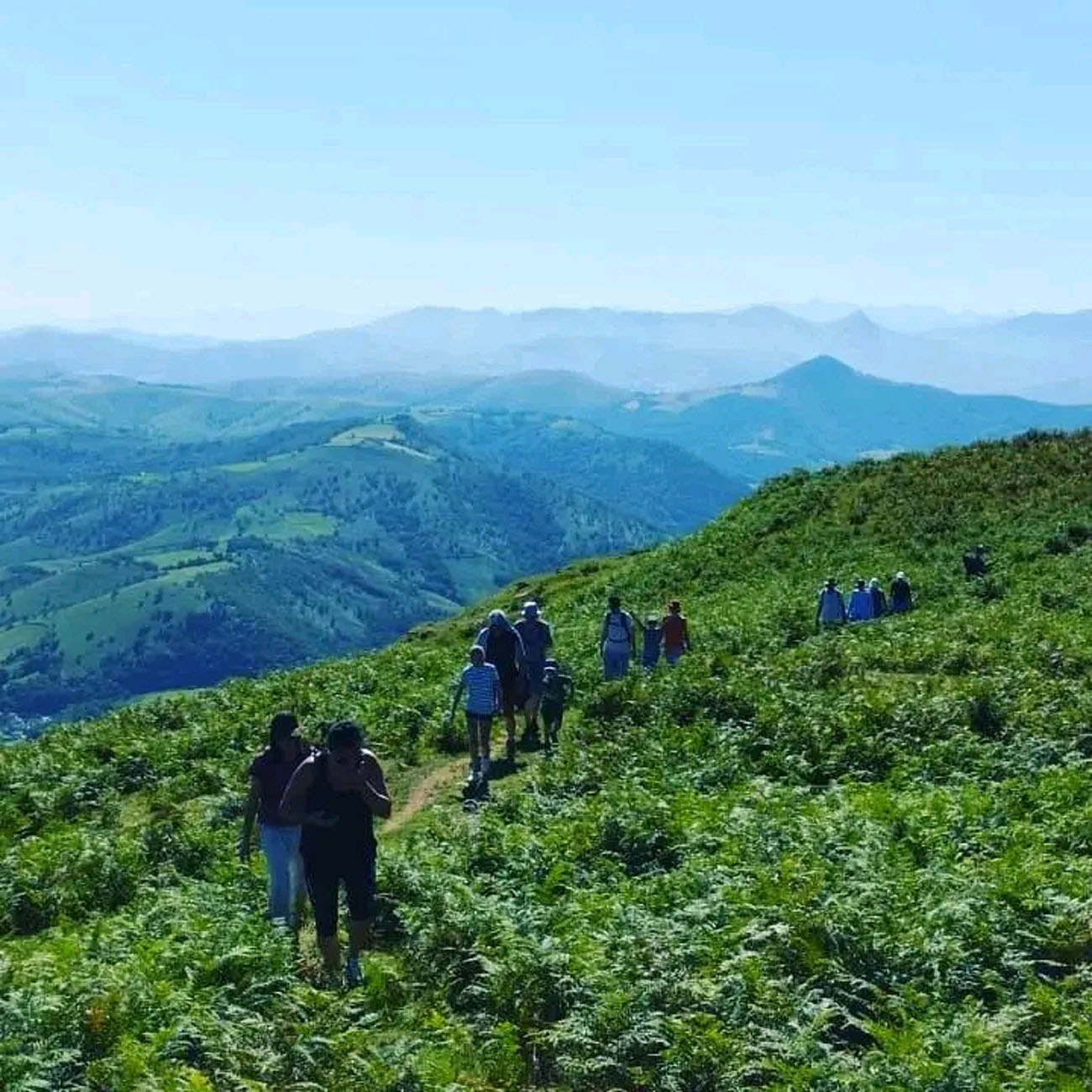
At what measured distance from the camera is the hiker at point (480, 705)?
60.7 feet

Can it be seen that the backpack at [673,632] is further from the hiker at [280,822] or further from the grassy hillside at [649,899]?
the hiker at [280,822]

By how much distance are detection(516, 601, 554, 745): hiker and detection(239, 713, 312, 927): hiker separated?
8175 millimetres

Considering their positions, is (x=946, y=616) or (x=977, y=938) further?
(x=946, y=616)

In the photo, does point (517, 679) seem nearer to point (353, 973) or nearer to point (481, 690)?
→ point (481, 690)

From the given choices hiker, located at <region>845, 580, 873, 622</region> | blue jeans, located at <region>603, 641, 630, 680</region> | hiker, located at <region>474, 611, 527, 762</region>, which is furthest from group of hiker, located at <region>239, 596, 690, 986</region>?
hiker, located at <region>845, 580, 873, 622</region>

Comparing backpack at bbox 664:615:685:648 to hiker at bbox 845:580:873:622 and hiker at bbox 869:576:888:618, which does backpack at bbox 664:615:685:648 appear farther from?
hiker at bbox 869:576:888:618

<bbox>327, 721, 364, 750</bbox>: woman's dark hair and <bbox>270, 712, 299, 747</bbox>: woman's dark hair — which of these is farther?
<bbox>270, 712, 299, 747</bbox>: woman's dark hair

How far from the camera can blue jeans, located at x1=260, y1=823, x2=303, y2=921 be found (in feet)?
39.7

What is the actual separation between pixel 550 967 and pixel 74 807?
14562mm

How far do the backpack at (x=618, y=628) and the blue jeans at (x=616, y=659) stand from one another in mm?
75

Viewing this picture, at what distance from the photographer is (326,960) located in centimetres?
1101

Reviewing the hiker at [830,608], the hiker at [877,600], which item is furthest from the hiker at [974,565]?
the hiker at [830,608]

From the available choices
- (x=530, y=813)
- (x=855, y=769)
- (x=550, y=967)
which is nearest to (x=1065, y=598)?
(x=855, y=769)

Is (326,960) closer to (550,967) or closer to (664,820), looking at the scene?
(550,967)
